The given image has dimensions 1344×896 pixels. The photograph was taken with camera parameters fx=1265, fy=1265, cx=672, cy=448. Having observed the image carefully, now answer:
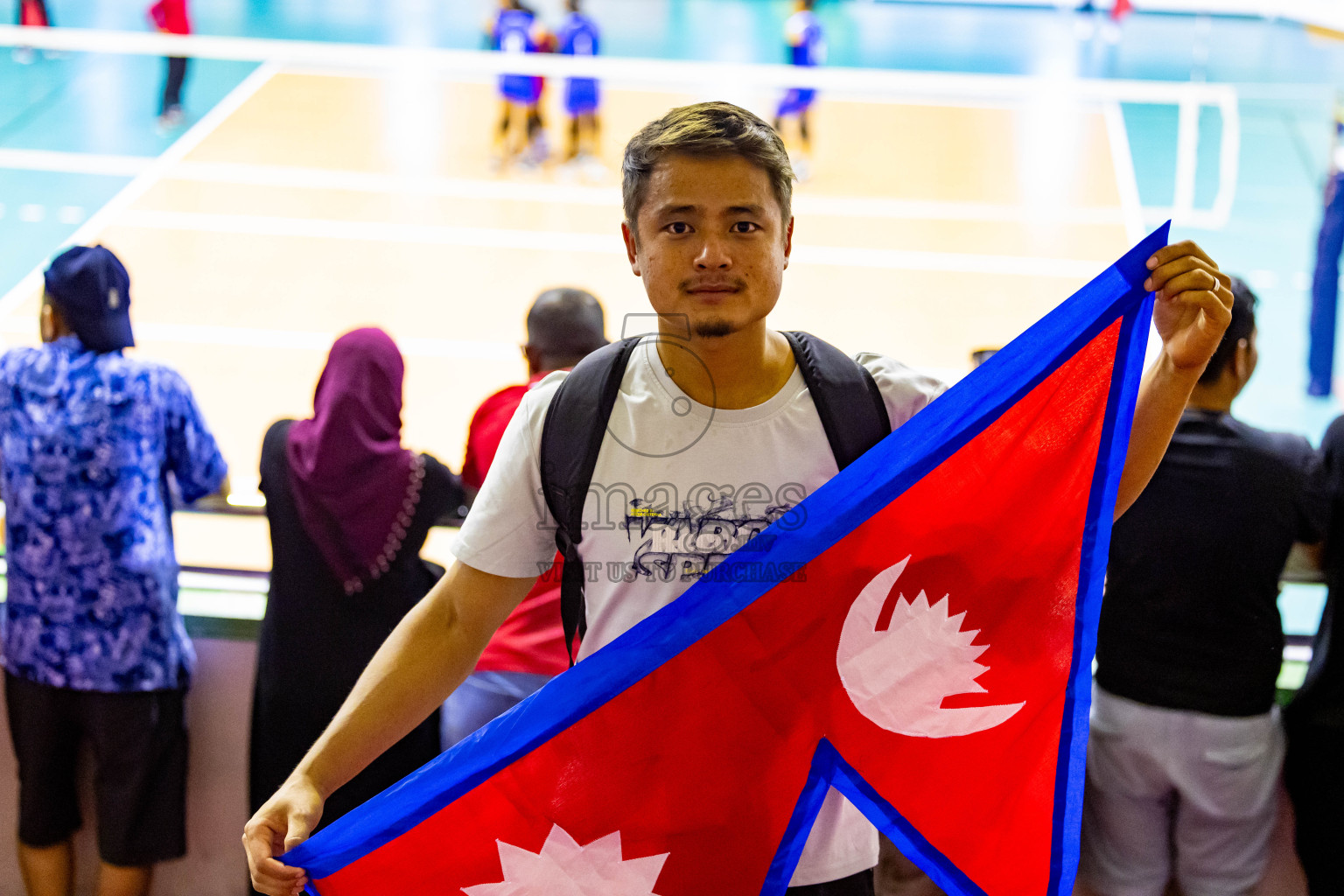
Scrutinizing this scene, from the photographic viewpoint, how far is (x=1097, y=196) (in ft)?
35.2

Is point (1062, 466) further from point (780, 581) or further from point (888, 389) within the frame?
point (780, 581)

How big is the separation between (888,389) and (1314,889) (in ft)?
5.96

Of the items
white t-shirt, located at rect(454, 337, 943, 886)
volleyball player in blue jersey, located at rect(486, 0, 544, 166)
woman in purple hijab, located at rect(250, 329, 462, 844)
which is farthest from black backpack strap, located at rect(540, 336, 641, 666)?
volleyball player in blue jersey, located at rect(486, 0, 544, 166)

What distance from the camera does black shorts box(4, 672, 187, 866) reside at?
3016mm

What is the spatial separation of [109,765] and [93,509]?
639 mm

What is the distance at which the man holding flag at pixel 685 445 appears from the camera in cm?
169

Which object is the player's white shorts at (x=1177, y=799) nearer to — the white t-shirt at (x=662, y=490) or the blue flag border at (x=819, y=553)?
the blue flag border at (x=819, y=553)

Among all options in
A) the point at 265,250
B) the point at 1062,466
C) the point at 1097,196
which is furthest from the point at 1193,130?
the point at 1062,466

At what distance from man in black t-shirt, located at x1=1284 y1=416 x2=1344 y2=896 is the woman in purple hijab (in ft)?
6.19

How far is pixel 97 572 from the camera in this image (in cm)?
293

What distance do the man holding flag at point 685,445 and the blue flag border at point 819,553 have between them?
0.10ft

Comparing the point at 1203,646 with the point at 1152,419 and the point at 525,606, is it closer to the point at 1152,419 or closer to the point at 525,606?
the point at 1152,419

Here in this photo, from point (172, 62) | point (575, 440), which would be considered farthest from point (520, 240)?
point (575, 440)

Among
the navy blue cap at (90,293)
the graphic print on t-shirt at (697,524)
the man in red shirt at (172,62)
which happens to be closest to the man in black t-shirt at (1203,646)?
the graphic print on t-shirt at (697,524)
